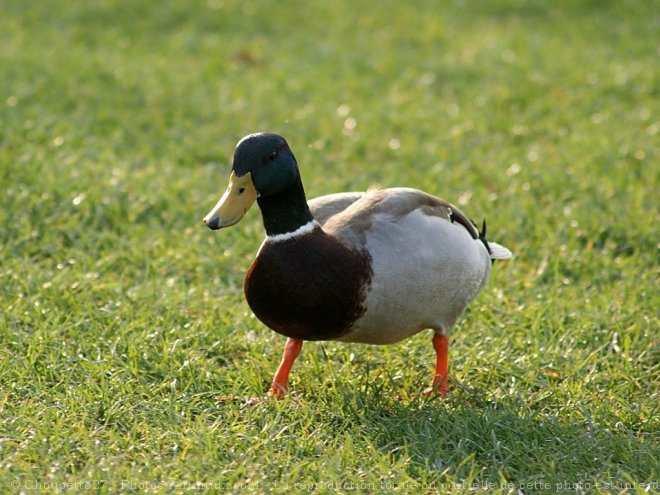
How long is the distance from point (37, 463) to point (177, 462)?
0.44 metres

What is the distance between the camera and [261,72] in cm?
784

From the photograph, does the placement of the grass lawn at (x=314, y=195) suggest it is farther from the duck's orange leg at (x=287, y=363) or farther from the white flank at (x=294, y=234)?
the white flank at (x=294, y=234)

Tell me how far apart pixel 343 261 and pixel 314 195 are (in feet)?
7.69

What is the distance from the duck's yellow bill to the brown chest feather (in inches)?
7.3

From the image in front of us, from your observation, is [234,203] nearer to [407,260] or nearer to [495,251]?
[407,260]

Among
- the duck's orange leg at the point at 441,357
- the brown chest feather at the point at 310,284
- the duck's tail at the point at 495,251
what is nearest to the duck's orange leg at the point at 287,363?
the brown chest feather at the point at 310,284

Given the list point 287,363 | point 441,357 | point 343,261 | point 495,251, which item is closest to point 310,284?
point 343,261

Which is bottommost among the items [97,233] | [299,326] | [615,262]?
[615,262]

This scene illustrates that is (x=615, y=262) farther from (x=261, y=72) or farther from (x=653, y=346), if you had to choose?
(x=261, y=72)

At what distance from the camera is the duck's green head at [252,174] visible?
3.33 meters

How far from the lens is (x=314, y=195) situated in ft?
18.8

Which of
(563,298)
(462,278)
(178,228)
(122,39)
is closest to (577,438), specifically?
(462,278)

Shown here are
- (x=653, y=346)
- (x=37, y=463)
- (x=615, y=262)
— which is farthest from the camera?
(x=615, y=262)

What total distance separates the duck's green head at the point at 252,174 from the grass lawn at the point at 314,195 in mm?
751
